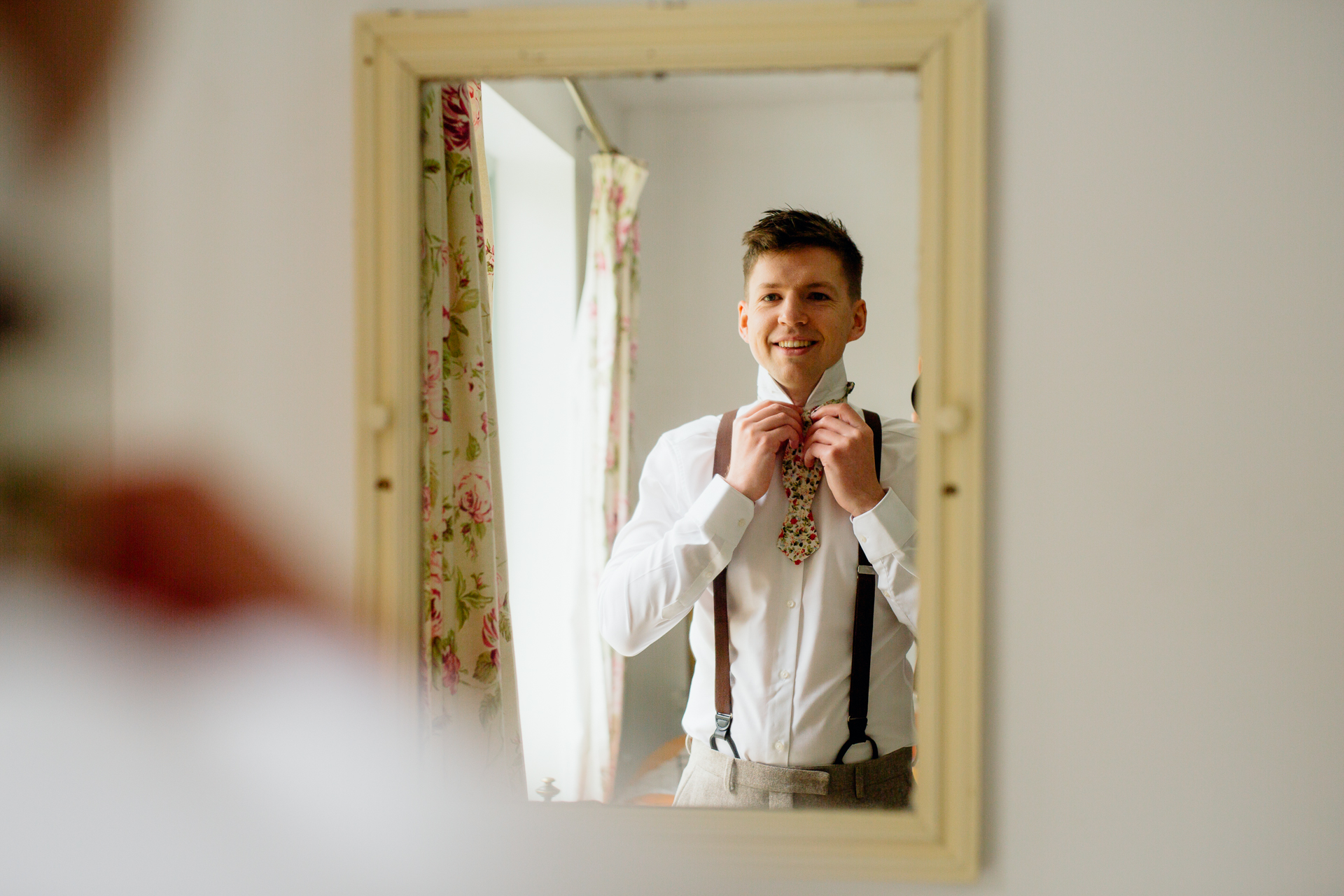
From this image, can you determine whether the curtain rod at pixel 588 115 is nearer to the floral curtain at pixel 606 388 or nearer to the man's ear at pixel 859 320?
the floral curtain at pixel 606 388

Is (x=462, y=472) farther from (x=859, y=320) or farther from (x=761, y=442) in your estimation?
(x=859, y=320)

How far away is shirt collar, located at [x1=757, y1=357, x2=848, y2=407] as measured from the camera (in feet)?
2.25

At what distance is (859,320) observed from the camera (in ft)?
2.19

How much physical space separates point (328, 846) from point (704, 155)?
707 mm

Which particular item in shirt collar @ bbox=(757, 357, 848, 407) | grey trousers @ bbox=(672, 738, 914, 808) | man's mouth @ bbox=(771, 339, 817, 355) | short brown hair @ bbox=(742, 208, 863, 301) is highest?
short brown hair @ bbox=(742, 208, 863, 301)

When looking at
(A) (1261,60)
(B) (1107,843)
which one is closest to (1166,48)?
(A) (1261,60)

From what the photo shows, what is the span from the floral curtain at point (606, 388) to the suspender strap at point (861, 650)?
22 centimetres

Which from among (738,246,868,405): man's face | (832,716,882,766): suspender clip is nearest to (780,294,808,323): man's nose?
(738,246,868,405): man's face

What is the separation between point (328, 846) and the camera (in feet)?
2.24

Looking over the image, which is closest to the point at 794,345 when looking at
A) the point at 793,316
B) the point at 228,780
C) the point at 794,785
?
the point at 793,316

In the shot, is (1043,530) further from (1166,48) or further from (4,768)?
(4,768)

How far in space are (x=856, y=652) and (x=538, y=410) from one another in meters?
0.39

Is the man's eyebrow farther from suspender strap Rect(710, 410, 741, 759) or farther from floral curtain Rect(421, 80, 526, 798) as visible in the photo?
floral curtain Rect(421, 80, 526, 798)

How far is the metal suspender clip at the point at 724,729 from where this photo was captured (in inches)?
27.4
